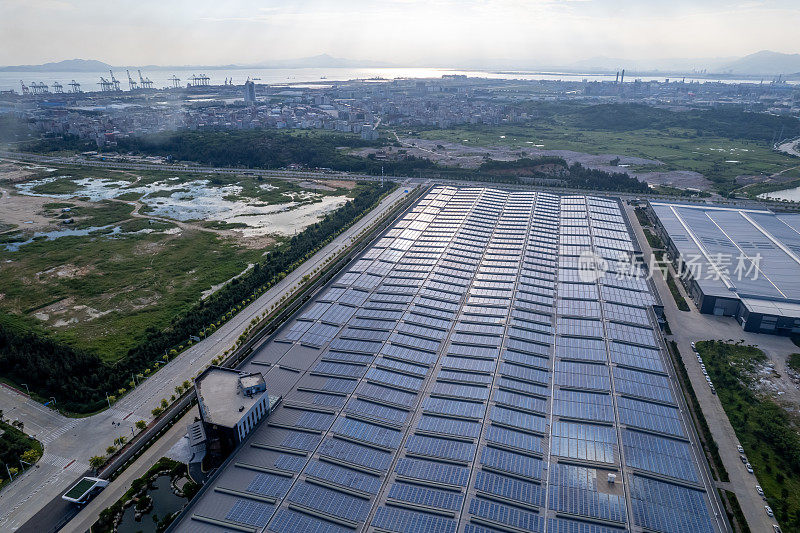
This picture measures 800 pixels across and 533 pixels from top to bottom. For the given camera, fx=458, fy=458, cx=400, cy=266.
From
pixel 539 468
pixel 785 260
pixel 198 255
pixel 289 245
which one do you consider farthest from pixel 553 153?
pixel 539 468

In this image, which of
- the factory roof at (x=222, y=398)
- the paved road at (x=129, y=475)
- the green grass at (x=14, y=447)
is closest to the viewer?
the paved road at (x=129, y=475)

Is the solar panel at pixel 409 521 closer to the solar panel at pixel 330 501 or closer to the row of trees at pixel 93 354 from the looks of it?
the solar panel at pixel 330 501

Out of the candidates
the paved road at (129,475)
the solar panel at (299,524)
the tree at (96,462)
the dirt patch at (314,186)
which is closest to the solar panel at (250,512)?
the solar panel at (299,524)

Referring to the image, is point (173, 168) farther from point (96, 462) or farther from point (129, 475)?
point (129, 475)

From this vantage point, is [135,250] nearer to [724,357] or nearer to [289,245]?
[289,245]

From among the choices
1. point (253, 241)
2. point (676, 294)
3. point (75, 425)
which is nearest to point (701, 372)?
point (676, 294)

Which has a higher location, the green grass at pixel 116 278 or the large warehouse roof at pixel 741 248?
the large warehouse roof at pixel 741 248
